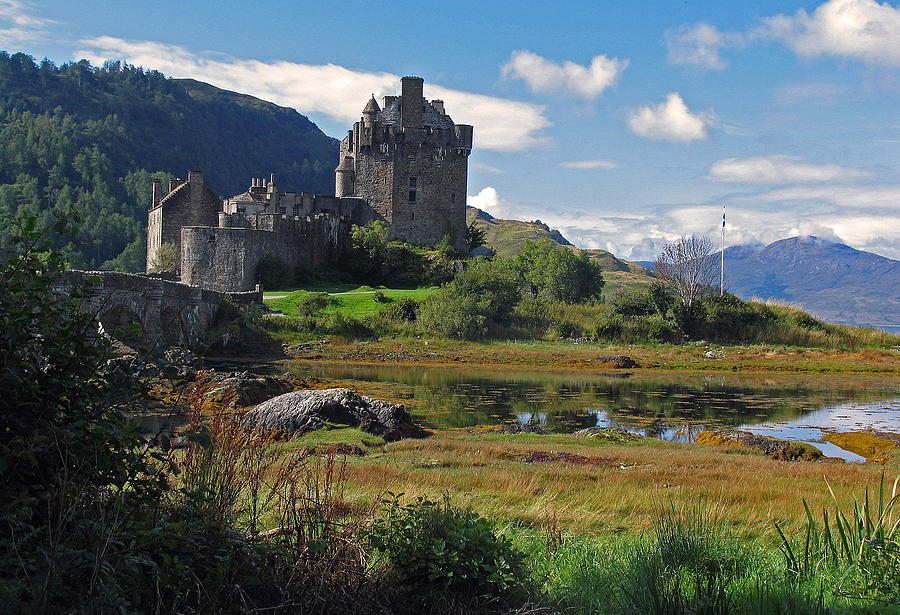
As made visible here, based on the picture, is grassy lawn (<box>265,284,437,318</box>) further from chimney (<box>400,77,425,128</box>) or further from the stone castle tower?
chimney (<box>400,77,425,128</box>)

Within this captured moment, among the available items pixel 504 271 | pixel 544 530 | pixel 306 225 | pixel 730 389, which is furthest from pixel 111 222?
pixel 544 530

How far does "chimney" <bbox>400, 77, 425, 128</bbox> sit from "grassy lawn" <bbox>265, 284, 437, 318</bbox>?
58.8ft

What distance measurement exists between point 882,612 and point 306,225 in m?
55.3

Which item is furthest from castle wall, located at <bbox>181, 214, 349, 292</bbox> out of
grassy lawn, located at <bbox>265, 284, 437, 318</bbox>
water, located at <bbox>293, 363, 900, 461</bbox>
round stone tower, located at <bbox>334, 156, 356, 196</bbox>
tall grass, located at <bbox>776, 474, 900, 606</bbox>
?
tall grass, located at <bbox>776, 474, 900, 606</bbox>

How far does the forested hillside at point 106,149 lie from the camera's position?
91000 mm

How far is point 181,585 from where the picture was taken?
4.32 m

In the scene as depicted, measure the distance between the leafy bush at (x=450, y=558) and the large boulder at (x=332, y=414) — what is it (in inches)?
420

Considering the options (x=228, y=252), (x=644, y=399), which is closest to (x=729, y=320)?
(x=644, y=399)

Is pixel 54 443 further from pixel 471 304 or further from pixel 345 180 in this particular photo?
pixel 345 180

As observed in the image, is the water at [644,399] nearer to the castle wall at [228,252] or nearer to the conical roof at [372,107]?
the castle wall at [228,252]

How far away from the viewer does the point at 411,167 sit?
65375 mm

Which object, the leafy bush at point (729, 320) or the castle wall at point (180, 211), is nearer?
the leafy bush at point (729, 320)

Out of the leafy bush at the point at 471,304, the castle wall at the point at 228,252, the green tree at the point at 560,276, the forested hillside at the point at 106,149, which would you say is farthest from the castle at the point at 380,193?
the leafy bush at the point at 471,304

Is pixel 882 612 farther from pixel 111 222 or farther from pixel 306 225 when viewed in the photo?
pixel 111 222
